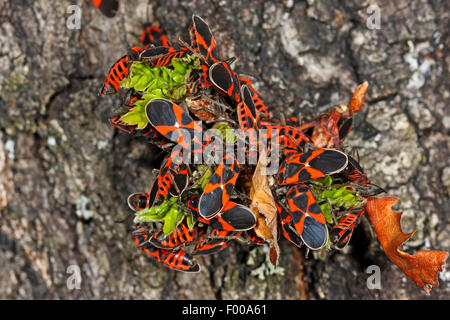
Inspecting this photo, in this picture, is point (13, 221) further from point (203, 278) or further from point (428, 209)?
point (428, 209)

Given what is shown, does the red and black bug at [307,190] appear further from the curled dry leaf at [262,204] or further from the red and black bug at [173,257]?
the red and black bug at [173,257]

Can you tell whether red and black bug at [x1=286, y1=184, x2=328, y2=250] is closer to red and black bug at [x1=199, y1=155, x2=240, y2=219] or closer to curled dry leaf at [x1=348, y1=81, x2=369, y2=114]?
red and black bug at [x1=199, y1=155, x2=240, y2=219]

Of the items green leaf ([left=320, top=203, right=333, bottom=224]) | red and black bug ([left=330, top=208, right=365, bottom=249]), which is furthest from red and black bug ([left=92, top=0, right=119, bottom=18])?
red and black bug ([left=330, top=208, right=365, bottom=249])

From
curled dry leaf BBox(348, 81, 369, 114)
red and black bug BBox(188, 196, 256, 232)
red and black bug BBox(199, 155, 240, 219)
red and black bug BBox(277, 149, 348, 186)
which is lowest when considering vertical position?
red and black bug BBox(188, 196, 256, 232)

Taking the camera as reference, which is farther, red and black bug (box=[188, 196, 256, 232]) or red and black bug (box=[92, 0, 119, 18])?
red and black bug (box=[92, 0, 119, 18])

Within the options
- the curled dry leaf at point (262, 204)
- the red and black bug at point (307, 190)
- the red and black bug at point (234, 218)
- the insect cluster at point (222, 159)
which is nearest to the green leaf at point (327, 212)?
the insect cluster at point (222, 159)

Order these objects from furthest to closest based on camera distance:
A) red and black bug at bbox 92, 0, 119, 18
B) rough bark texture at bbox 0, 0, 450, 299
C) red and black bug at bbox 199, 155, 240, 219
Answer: red and black bug at bbox 92, 0, 119, 18 < rough bark texture at bbox 0, 0, 450, 299 < red and black bug at bbox 199, 155, 240, 219
